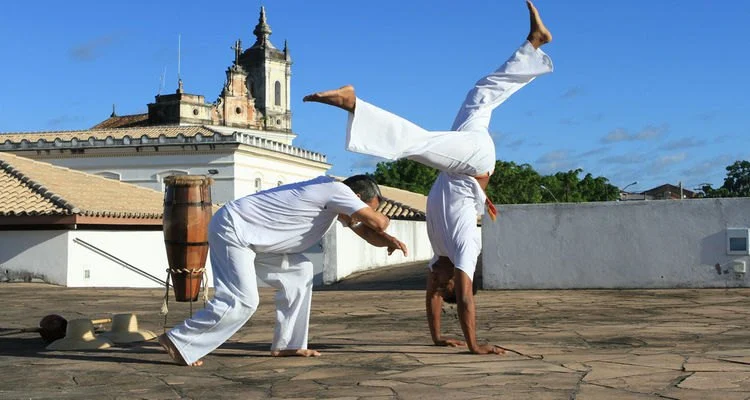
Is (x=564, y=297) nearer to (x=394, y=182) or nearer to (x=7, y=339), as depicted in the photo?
(x=7, y=339)

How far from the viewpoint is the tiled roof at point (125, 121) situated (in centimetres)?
7712

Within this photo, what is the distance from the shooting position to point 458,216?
22.1ft

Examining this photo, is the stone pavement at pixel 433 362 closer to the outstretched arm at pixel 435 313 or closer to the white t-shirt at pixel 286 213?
the outstretched arm at pixel 435 313

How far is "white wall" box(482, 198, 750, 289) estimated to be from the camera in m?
14.2

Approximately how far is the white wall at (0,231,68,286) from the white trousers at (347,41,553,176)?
685 inches

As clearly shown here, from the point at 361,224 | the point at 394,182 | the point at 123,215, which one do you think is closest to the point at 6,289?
the point at 123,215

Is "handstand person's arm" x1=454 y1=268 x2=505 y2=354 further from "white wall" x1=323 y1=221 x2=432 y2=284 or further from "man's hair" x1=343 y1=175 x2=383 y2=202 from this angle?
"white wall" x1=323 y1=221 x2=432 y2=284

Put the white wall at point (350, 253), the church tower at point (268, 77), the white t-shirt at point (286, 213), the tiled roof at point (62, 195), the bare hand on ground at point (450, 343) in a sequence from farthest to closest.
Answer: the church tower at point (268, 77), the tiled roof at point (62, 195), the white wall at point (350, 253), the bare hand on ground at point (450, 343), the white t-shirt at point (286, 213)

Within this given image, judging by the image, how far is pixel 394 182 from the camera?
75.9 m

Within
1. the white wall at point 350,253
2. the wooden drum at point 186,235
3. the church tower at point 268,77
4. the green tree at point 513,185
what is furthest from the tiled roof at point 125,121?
the wooden drum at point 186,235

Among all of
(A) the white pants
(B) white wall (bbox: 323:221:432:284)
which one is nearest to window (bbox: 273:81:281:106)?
(B) white wall (bbox: 323:221:432:284)

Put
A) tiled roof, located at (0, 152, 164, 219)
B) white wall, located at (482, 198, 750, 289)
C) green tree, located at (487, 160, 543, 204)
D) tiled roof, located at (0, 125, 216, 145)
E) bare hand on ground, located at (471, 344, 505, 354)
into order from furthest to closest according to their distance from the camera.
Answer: green tree, located at (487, 160, 543, 204)
tiled roof, located at (0, 125, 216, 145)
tiled roof, located at (0, 152, 164, 219)
white wall, located at (482, 198, 750, 289)
bare hand on ground, located at (471, 344, 505, 354)

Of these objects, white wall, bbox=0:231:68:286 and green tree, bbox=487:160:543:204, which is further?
green tree, bbox=487:160:543:204

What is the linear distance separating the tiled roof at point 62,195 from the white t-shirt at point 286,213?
16.8 meters
